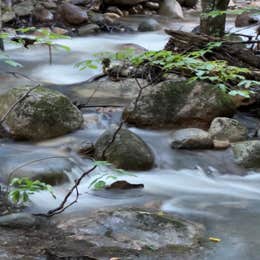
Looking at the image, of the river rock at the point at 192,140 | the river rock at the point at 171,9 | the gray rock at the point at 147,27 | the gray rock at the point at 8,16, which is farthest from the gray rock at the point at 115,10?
the river rock at the point at 192,140

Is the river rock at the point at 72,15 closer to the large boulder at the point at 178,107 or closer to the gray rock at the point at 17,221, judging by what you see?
the large boulder at the point at 178,107

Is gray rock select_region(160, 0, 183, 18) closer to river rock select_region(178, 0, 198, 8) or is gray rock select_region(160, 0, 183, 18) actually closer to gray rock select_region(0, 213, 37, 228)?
river rock select_region(178, 0, 198, 8)

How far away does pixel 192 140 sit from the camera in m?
5.56

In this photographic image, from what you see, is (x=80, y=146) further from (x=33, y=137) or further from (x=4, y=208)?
(x=4, y=208)

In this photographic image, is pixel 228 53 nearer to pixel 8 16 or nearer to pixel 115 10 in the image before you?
pixel 8 16

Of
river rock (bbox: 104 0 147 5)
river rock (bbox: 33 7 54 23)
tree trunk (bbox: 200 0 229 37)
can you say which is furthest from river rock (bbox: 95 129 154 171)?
river rock (bbox: 104 0 147 5)

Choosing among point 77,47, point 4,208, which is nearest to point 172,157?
point 4,208

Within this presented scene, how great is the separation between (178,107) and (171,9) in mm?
10073

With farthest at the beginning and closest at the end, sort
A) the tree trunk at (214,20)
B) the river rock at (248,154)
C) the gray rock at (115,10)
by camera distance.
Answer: the gray rock at (115,10) < the tree trunk at (214,20) < the river rock at (248,154)

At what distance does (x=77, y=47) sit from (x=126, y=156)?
20.6 ft

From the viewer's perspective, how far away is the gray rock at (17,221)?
355 cm

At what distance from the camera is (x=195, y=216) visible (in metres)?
4.17

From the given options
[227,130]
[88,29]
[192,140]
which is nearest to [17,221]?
[192,140]

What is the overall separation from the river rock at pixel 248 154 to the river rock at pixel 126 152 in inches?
36.5
